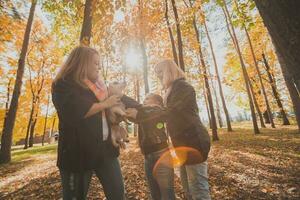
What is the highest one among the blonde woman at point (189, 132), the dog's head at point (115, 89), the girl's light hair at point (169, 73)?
the girl's light hair at point (169, 73)

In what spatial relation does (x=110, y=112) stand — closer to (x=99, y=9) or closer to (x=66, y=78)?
(x=66, y=78)

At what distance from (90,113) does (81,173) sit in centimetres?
54

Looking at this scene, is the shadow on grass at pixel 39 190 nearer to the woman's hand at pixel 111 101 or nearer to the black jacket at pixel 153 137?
the black jacket at pixel 153 137

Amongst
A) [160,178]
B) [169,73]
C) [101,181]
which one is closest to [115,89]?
[169,73]

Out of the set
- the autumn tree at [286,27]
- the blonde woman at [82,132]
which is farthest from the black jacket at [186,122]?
the autumn tree at [286,27]

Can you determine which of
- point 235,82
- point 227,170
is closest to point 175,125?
point 227,170

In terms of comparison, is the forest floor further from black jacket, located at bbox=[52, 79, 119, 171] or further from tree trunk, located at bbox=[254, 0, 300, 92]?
tree trunk, located at bbox=[254, 0, 300, 92]

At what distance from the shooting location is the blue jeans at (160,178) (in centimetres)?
313

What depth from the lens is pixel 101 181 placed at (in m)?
2.12

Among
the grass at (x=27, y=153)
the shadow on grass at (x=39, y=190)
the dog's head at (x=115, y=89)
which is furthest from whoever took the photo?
the grass at (x=27, y=153)

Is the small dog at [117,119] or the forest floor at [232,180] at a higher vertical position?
the small dog at [117,119]

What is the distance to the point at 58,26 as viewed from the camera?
757 centimetres

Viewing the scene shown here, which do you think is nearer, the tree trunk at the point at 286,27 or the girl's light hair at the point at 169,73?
the tree trunk at the point at 286,27

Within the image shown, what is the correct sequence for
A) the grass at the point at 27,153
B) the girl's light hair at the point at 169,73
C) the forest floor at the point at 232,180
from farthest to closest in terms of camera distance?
1. the grass at the point at 27,153
2. the forest floor at the point at 232,180
3. the girl's light hair at the point at 169,73
